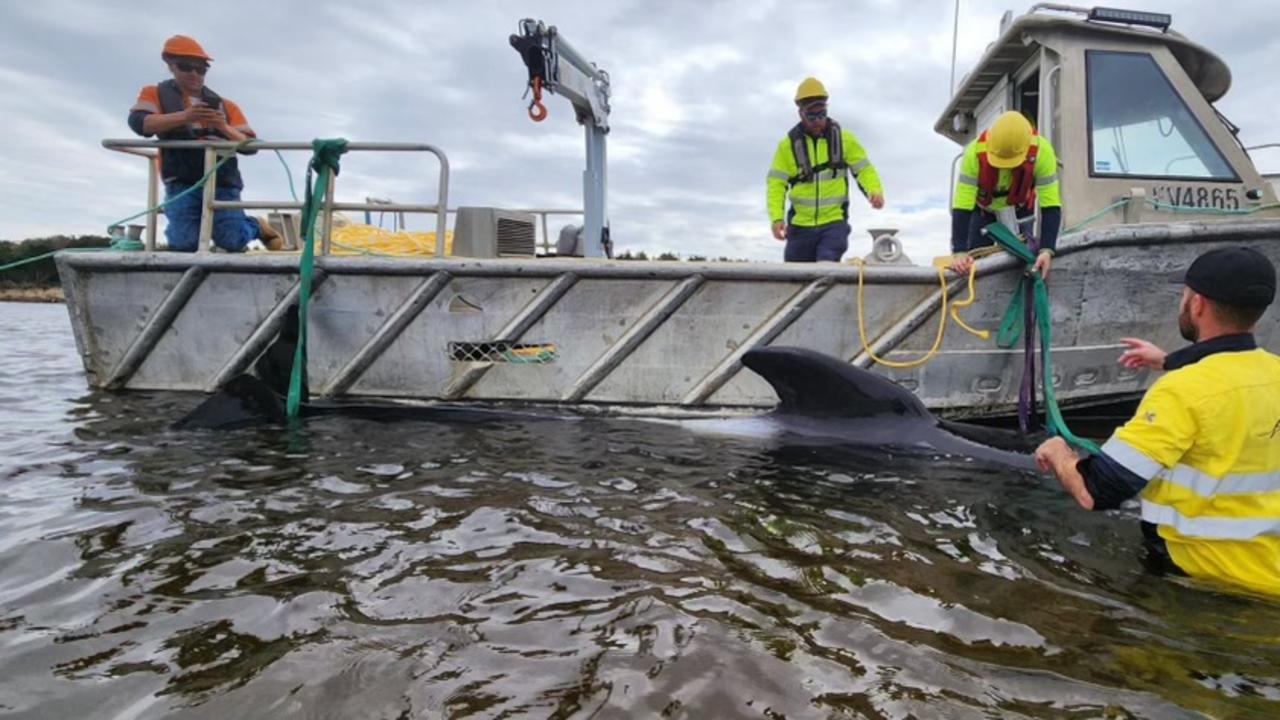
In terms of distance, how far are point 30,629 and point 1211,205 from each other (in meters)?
7.65

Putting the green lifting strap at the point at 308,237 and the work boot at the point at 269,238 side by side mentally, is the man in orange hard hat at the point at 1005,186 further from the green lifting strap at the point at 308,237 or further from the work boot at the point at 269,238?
the work boot at the point at 269,238

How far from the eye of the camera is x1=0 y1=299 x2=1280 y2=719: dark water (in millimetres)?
2076

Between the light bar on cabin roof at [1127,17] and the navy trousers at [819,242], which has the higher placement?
the light bar on cabin roof at [1127,17]

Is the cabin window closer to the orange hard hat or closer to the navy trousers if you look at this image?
the navy trousers

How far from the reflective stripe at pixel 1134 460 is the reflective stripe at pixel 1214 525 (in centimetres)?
26

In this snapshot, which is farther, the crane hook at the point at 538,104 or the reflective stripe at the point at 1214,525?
the crane hook at the point at 538,104

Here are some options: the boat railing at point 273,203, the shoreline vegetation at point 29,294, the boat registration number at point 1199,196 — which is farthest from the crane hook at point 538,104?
the shoreline vegetation at point 29,294

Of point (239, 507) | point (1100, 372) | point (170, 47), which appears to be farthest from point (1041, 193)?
point (170, 47)

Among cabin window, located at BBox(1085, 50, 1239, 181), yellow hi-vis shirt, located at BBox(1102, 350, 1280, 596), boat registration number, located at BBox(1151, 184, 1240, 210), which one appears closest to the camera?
yellow hi-vis shirt, located at BBox(1102, 350, 1280, 596)

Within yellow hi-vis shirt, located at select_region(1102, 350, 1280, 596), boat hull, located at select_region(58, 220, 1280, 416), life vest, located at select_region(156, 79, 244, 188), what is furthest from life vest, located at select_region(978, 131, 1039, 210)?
life vest, located at select_region(156, 79, 244, 188)

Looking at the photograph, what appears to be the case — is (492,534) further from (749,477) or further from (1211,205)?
(1211,205)

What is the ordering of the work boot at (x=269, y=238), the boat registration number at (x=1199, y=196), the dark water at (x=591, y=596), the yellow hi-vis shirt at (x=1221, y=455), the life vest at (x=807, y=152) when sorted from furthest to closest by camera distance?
the work boot at (x=269, y=238), the life vest at (x=807, y=152), the boat registration number at (x=1199, y=196), the yellow hi-vis shirt at (x=1221, y=455), the dark water at (x=591, y=596)

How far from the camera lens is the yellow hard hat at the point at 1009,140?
5.71m

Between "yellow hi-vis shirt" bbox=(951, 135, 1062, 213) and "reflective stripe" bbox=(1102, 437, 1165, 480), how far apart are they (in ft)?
11.2
